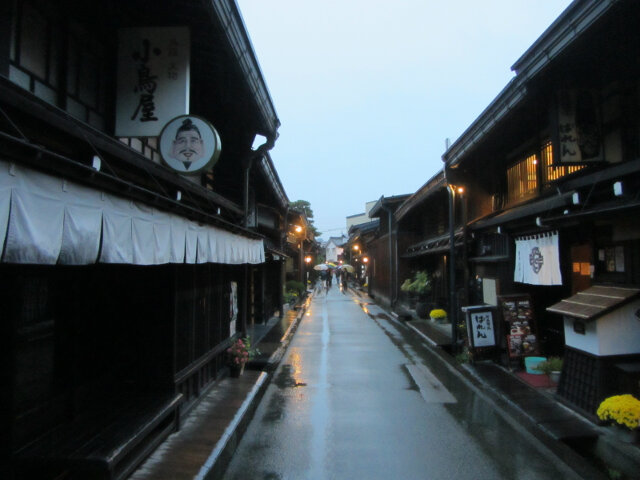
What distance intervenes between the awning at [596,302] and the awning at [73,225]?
21.0 feet

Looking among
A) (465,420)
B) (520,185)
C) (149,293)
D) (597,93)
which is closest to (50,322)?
(149,293)

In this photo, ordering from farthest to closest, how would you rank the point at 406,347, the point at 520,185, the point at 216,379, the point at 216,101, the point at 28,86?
the point at 406,347
the point at 520,185
the point at 216,101
the point at 216,379
the point at 28,86

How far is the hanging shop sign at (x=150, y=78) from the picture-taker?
603 cm

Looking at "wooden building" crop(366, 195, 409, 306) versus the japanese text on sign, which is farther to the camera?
"wooden building" crop(366, 195, 409, 306)

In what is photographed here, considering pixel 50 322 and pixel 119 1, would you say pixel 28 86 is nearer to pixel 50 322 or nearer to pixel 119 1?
pixel 119 1

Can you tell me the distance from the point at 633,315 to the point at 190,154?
7279mm

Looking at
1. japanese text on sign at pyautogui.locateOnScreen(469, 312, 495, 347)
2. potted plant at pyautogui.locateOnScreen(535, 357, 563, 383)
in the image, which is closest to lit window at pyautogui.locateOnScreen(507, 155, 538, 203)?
japanese text on sign at pyautogui.locateOnScreen(469, 312, 495, 347)

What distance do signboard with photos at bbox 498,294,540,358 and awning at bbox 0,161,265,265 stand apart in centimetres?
837

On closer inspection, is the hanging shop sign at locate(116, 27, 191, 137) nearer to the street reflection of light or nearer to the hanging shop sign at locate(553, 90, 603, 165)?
the hanging shop sign at locate(553, 90, 603, 165)

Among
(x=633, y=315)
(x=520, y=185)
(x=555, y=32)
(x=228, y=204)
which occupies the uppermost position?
(x=555, y=32)

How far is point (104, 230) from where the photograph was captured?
346cm

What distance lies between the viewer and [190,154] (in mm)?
6273

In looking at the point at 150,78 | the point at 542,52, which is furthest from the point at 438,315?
the point at 150,78

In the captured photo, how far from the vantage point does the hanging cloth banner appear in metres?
8.80
